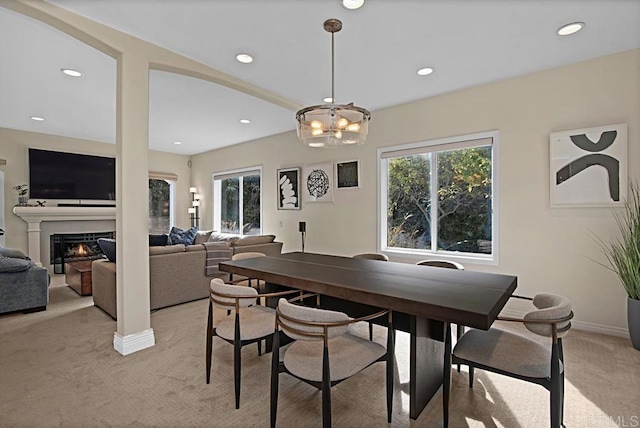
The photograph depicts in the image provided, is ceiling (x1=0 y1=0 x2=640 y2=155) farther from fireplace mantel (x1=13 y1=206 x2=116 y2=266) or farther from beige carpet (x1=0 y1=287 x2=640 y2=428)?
beige carpet (x1=0 y1=287 x2=640 y2=428)

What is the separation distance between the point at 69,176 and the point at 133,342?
16.2 ft

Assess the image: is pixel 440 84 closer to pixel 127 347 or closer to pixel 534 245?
pixel 534 245

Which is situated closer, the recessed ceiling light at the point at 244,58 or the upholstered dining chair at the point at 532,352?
the upholstered dining chair at the point at 532,352

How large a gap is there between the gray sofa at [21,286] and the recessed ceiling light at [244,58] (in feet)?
10.7

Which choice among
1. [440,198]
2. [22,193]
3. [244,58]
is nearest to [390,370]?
[440,198]

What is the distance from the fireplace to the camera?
6047mm

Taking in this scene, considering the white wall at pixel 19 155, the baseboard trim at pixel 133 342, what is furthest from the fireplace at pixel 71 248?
the baseboard trim at pixel 133 342

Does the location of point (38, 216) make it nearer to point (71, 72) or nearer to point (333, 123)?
point (71, 72)

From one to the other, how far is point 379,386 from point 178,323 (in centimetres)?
226

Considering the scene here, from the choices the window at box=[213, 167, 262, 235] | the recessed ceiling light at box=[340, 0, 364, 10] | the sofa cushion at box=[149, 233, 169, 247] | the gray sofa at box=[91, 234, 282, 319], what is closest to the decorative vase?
the recessed ceiling light at box=[340, 0, 364, 10]

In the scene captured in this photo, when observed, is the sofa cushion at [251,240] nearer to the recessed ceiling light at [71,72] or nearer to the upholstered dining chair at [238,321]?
the upholstered dining chair at [238,321]

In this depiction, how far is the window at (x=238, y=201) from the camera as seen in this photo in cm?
662

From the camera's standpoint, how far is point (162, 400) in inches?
81.6

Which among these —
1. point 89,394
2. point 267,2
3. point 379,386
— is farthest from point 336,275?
point 267,2
